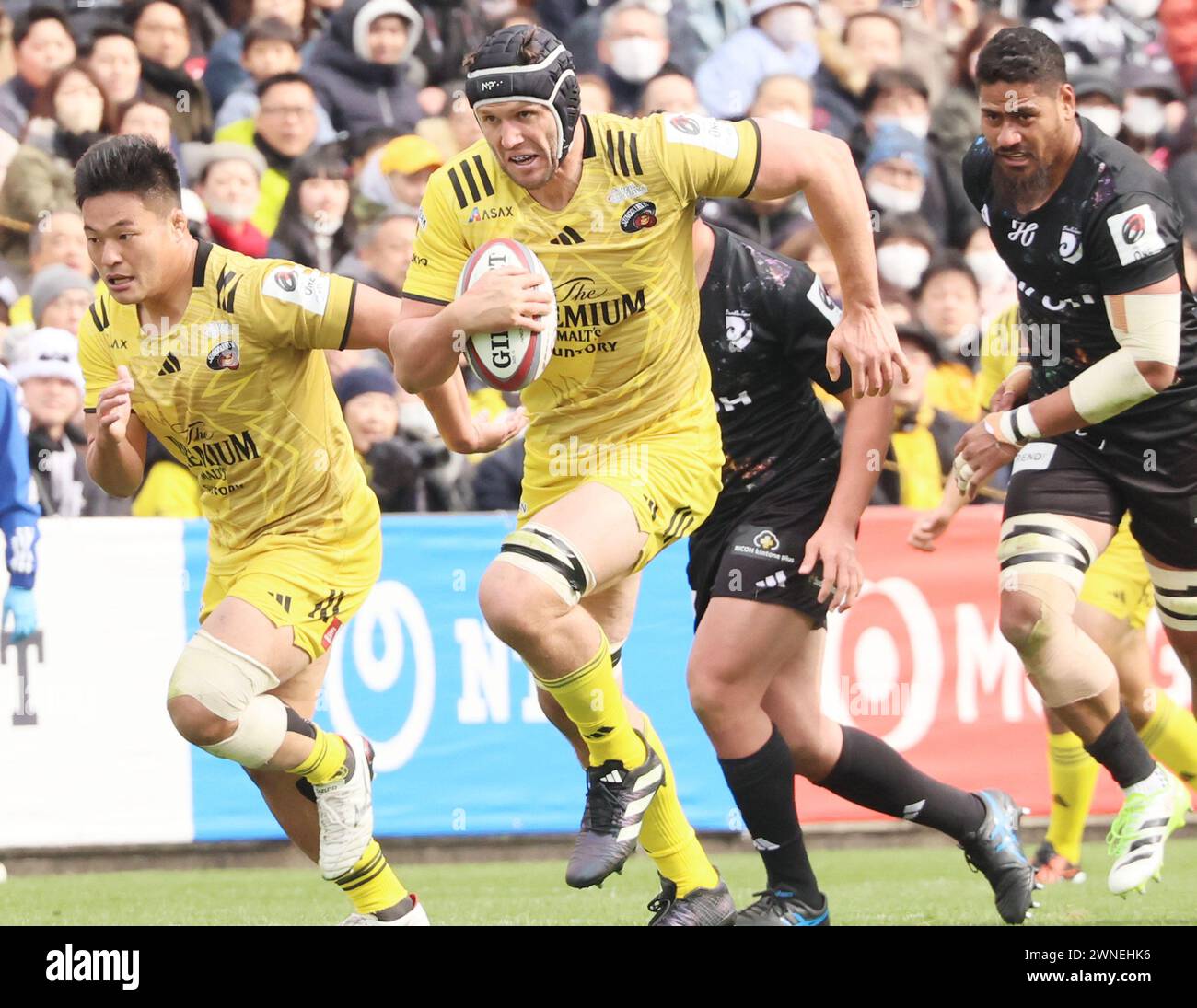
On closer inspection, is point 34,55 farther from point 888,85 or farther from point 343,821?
point 343,821

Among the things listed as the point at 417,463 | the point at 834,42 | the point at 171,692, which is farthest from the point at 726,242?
the point at 834,42

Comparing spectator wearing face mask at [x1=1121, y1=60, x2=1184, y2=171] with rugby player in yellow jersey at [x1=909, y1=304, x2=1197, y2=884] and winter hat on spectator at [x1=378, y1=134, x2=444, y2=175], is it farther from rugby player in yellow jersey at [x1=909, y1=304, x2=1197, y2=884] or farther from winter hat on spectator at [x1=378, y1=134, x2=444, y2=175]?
rugby player in yellow jersey at [x1=909, y1=304, x2=1197, y2=884]

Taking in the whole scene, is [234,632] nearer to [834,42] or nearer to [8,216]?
[8,216]

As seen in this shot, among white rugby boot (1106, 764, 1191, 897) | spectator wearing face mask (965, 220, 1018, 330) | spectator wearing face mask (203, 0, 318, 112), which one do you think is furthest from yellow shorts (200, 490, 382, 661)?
spectator wearing face mask (965, 220, 1018, 330)

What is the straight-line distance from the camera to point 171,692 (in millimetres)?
6148

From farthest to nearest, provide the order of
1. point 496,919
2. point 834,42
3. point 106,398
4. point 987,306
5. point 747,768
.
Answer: point 834,42
point 987,306
point 496,919
point 747,768
point 106,398

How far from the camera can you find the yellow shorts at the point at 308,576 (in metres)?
6.40

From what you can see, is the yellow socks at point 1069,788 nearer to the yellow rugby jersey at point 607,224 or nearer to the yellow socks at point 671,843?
the yellow socks at point 671,843

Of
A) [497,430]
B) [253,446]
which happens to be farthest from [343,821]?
[497,430]

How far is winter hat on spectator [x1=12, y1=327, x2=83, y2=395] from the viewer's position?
31.4 ft

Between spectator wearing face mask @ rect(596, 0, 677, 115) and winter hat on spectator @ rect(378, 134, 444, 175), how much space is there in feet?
4.42

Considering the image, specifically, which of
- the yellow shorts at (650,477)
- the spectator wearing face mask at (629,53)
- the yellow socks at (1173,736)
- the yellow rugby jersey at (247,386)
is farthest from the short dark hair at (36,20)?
the yellow socks at (1173,736)
